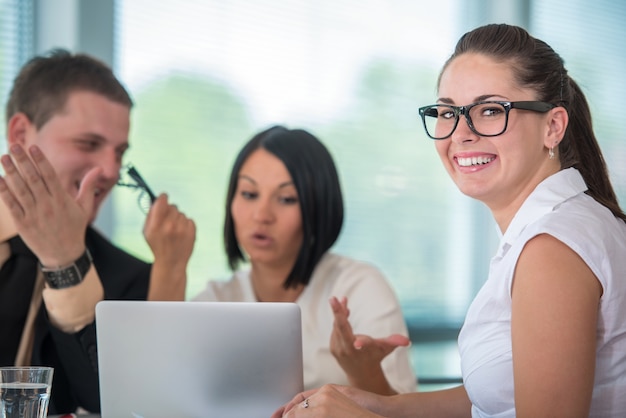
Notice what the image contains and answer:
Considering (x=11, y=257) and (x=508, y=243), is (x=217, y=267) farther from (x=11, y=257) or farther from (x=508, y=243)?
(x=508, y=243)

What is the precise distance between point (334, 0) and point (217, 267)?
1459 millimetres

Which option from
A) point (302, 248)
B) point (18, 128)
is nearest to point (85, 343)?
point (18, 128)

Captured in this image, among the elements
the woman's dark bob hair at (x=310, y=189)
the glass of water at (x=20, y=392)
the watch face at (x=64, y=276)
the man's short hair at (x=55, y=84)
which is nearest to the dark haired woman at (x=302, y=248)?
the woman's dark bob hair at (x=310, y=189)

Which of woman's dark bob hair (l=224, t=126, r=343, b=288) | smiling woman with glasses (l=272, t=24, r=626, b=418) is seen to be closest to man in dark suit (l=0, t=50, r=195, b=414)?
woman's dark bob hair (l=224, t=126, r=343, b=288)

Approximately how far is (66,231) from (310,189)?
35.9 inches

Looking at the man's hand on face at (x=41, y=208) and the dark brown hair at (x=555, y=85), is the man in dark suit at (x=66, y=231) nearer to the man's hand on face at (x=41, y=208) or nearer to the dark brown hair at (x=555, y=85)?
the man's hand on face at (x=41, y=208)

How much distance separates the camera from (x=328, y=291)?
2.69 meters

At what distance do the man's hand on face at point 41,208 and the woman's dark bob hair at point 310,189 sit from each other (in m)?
0.84

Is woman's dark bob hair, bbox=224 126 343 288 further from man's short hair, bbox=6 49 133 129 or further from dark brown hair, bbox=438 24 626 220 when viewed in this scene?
dark brown hair, bbox=438 24 626 220

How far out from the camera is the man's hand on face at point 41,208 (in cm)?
197

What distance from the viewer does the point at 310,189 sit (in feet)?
8.82

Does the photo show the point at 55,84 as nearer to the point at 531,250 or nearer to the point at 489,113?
the point at 489,113

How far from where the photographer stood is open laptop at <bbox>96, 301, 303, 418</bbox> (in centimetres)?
146

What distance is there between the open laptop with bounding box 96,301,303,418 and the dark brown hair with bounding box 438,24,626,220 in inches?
25.1
